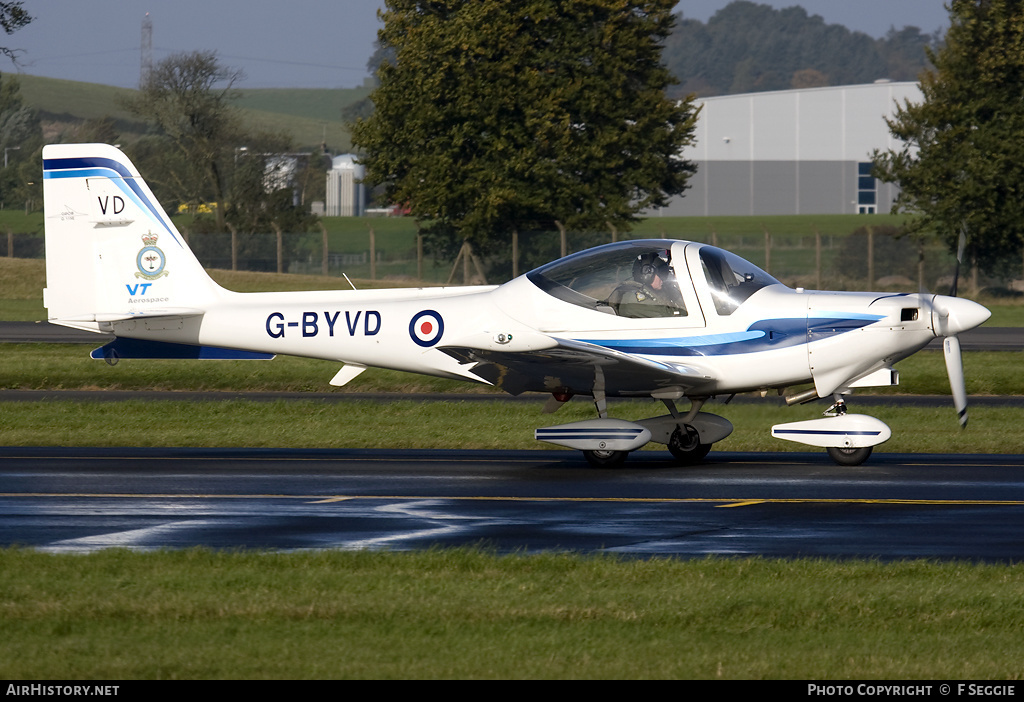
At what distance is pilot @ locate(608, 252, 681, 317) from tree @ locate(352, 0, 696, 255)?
1199 inches

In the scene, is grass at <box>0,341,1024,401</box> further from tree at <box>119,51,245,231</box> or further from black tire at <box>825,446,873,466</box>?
tree at <box>119,51,245,231</box>

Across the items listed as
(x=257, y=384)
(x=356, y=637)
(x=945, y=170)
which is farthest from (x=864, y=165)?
(x=356, y=637)

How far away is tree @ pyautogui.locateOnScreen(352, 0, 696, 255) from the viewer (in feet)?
148

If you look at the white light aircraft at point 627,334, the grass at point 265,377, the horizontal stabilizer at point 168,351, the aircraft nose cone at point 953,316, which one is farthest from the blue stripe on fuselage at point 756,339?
the grass at point 265,377

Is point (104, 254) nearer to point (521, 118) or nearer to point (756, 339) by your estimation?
point (756, 339)

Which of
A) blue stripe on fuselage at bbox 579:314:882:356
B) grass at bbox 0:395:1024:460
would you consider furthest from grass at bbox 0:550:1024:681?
grass at bbox 0:395:1024:460

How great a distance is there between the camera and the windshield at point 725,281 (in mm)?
13508

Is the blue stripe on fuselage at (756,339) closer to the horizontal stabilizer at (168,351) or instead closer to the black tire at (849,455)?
the black tire at (849,455)

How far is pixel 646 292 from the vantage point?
44.6 feet

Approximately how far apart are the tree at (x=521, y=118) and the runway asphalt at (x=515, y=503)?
30.2m

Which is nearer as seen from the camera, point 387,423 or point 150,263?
point 150,263

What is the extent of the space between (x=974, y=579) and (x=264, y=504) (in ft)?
19.3

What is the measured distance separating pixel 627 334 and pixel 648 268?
0.70 m

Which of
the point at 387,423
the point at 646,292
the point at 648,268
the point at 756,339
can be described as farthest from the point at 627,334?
the point at 387,423
